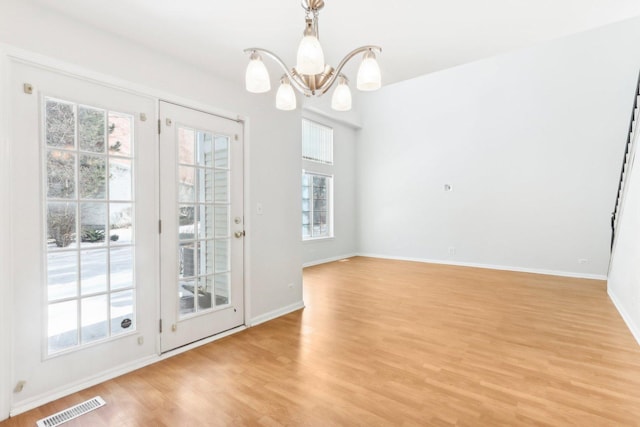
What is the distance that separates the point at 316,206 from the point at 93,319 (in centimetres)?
536

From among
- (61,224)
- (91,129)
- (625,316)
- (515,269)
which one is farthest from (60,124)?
(515,269)

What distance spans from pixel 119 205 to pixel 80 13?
51.3 inches

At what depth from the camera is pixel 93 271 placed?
2229mm

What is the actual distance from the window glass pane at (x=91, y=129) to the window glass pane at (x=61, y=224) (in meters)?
0.43

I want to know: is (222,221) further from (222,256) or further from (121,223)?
(121,223)

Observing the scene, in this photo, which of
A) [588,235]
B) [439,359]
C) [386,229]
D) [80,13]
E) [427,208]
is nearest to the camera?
[80,13]

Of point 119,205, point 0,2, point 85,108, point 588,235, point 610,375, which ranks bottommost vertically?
point 610,375

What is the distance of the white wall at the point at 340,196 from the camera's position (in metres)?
7.08

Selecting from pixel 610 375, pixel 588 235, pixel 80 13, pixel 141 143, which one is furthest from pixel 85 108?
pixel 588 235

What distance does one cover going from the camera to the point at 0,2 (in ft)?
6.06

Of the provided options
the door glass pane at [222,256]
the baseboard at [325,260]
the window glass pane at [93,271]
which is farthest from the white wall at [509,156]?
the window glass pane at [93,271]

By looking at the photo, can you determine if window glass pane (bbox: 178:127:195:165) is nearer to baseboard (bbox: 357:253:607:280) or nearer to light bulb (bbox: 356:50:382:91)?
light bulb (bbox: 356:50:382:91)

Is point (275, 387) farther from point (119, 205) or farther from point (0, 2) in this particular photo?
point (0, 2)

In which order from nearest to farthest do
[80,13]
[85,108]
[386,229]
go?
[80,13] < [85,108] < [386,229]
